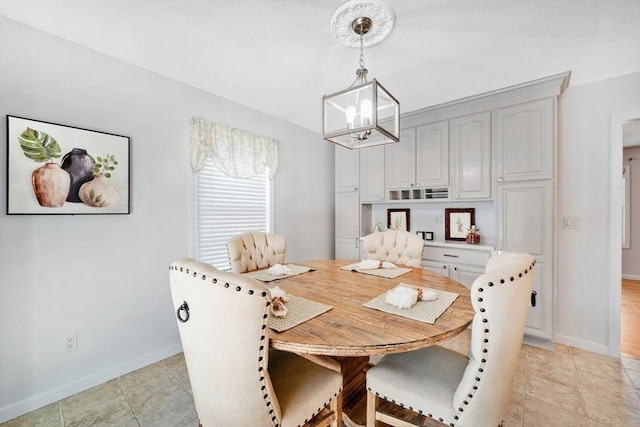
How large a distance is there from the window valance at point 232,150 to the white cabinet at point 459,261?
2.12 metres

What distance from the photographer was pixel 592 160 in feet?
7.98

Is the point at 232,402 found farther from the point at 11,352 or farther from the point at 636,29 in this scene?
the point at 636,29

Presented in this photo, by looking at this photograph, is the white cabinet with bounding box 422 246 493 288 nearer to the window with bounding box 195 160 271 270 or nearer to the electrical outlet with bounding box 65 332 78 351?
the window with bounding box 195 160 271 270

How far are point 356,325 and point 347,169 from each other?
302cm

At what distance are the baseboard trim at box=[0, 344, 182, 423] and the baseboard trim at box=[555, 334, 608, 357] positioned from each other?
3.61 metres

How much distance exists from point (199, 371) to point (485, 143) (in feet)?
10.2

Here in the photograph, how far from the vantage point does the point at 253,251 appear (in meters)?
2.26

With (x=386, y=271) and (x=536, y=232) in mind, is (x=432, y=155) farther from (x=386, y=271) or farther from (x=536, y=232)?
(x=386, y=271)

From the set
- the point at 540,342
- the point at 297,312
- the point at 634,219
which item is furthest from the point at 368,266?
the point at 634,219

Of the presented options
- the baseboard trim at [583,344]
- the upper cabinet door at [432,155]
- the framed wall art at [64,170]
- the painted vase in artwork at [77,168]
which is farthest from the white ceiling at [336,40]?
the baseboard trim at [583,344]

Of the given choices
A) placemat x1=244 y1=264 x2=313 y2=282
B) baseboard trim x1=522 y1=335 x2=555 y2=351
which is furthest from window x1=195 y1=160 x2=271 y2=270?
baseboard trim x1=522 y1=335 x2=555 y2=351

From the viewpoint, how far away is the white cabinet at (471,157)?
109 inches

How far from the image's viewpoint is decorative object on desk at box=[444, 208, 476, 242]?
10.4 feet

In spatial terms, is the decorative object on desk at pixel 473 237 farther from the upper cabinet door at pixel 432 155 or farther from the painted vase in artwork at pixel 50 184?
the painted vase in artwork at pixel 50 184
